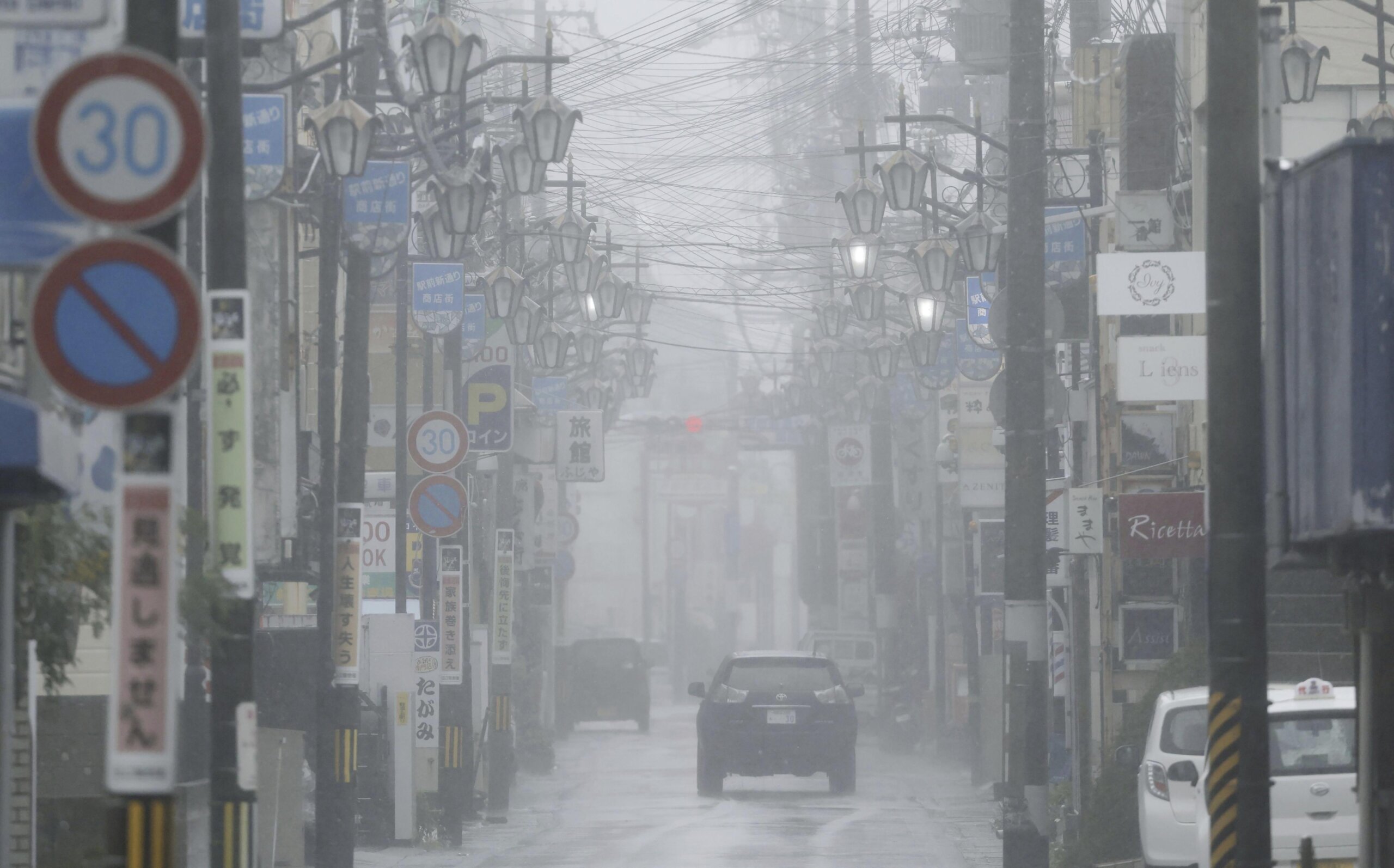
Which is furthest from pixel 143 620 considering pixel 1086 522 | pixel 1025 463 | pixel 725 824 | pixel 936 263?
pixel 725 824

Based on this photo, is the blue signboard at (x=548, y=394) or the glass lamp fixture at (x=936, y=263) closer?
the glass lamp fixture at (x=936, y=263)

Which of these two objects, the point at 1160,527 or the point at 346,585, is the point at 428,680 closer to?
the point at 346,585

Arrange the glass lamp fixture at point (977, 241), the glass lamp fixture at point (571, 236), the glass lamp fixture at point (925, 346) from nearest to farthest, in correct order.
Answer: the glass lamp fixture at point (977, 241) → the glass lamp fixture at point (571, 236) → the glass lamp fixture at point (925, 346)

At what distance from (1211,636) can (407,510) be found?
58.5 ft

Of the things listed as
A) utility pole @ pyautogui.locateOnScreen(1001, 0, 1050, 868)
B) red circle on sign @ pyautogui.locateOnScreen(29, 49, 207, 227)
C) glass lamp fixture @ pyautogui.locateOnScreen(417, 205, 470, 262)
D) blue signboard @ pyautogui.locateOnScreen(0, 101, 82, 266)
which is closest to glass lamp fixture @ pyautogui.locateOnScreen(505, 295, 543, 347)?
glass lamp fixture @ pyautogui.locateOnScreen(417, 205, 470, 262)

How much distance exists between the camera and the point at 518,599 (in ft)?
139

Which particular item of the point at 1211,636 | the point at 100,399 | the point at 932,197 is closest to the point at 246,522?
the point at 100,399

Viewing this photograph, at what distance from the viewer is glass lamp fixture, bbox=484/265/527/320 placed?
88.4 ft

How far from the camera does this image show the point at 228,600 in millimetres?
9680

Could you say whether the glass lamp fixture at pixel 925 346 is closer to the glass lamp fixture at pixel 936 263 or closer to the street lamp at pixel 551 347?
the street lamp at pixel 551 347

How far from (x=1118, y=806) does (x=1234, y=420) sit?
1016 cm

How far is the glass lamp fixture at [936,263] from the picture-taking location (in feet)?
77.7

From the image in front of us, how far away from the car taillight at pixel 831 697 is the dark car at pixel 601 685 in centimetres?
2239

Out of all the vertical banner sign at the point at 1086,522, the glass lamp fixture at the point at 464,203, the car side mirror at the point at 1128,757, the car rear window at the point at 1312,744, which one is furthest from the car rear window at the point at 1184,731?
the glass lamp fixture at the point at 464,203
